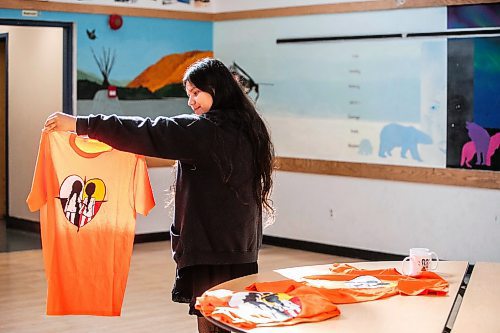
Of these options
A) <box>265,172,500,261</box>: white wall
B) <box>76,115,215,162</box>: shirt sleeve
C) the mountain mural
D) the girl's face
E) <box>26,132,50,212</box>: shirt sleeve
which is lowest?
<box>265,172,500,261</box>: white wall

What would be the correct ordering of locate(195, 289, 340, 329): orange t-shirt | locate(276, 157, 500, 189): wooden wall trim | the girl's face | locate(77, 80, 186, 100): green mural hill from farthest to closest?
locate(77, 80, 186, 100): green mural hill < locate(276, 157, 500, 189): wooden wall trim < the girl's face < locate(195, 289, 340, 329): orange t-shirt

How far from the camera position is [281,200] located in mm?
8797

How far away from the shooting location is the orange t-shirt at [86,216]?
394 cm

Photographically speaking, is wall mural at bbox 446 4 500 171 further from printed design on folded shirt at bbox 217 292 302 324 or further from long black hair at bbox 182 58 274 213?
printed design on folded shirt at bbox 217 292 302 324

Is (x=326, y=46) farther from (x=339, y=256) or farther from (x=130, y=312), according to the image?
(x=130, y=312)

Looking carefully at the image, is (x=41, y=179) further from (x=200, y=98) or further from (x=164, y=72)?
(x=164, y=72)

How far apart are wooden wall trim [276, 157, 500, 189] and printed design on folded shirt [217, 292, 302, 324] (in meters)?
4.42

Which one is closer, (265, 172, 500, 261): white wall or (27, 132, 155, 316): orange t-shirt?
(27, 132, 155, 316): orange t-shirt

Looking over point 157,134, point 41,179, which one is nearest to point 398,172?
point 41,179

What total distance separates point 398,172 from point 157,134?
185 inches

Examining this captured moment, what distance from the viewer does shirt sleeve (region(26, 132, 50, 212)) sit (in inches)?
154

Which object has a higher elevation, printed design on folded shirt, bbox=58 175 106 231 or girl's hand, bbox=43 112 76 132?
girl's hand, bbox=43 112 76 132

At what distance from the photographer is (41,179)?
3.95 m

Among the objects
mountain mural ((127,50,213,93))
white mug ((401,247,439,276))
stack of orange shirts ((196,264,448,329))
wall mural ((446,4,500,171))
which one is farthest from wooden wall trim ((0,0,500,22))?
stack of orange shirts ((196,264,448,329))
